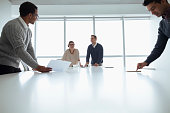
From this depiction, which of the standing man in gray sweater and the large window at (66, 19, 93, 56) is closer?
the standing man in gray sweater

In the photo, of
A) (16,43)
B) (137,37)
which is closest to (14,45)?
(16,43)

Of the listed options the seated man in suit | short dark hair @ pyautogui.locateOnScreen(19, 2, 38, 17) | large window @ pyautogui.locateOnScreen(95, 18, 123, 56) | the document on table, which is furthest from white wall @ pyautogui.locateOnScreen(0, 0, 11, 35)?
large window @ pyautogui.locateOnScreen(95, 18, 123, 56)

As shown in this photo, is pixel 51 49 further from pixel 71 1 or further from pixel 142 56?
pixel 142 56

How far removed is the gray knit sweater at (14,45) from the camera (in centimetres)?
139

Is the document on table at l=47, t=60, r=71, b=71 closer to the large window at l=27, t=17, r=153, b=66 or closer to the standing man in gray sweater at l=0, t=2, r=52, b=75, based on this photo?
the standing man in gray sweater at l=0, t=2, r=52, b=75

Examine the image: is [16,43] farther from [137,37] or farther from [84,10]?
[137,37]

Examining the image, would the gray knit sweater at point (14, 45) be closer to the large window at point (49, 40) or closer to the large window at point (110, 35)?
the large window at point (49, 40)

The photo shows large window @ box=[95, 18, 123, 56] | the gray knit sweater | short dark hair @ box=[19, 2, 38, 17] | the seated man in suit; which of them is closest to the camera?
the gray knit sweater

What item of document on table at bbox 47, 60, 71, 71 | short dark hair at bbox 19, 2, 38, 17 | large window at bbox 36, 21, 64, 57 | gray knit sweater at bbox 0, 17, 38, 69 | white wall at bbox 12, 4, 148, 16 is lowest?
document on table at bbox 47, 60, 71, 71

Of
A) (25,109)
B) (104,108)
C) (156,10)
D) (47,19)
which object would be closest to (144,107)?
(104,108)

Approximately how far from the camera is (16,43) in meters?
1.38

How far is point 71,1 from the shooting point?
5.61 m

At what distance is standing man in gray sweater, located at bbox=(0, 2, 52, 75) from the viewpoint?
4.56ft

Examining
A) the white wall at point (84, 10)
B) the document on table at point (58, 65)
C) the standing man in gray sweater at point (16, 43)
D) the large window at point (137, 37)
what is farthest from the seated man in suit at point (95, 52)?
the large window at point (137, 37)
